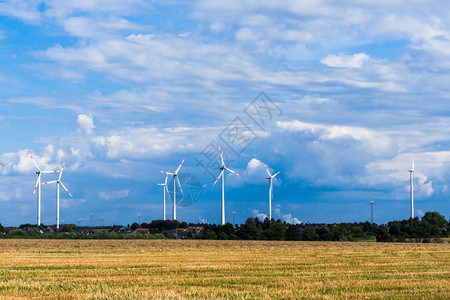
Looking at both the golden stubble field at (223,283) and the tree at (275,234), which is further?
the tree at (275,234)

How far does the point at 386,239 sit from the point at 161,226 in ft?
284

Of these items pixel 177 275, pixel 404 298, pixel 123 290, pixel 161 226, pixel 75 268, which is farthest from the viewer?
pixel 161 226

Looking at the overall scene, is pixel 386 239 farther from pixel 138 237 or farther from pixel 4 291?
pixel 4 291

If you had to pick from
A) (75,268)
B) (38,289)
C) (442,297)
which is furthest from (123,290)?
(75,268)

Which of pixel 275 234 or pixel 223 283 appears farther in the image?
pixel 275 234

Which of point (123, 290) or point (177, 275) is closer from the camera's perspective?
point (123, 290)

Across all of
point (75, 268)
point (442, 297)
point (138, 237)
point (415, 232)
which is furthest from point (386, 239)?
point (442, 297)

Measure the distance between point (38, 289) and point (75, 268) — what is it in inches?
506

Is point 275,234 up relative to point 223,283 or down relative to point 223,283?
down

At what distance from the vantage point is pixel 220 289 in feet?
81.0

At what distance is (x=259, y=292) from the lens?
23.8m

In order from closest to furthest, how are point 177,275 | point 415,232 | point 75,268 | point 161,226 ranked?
point 177,275 → point 75,268 → point 415,232 → point 161,226

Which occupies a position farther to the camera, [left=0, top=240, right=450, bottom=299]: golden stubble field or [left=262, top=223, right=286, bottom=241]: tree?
[left=262, top=223, right=286, bottom=241]: tree

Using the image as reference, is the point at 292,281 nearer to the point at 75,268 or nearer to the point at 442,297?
the point at 442,297
